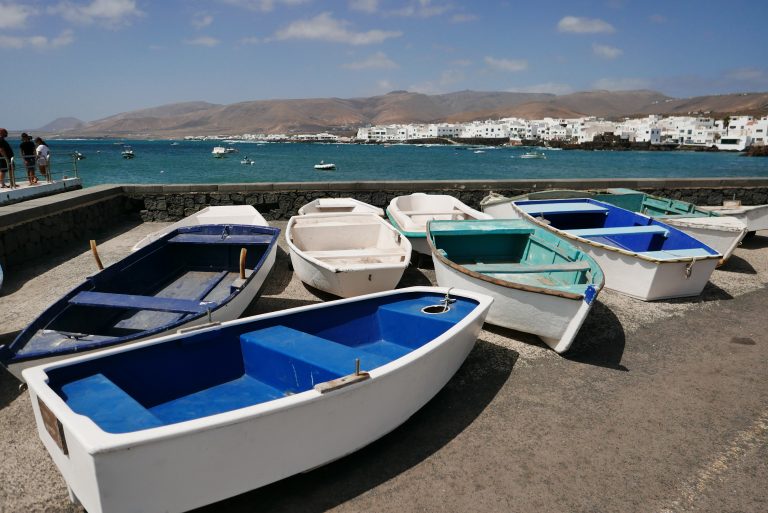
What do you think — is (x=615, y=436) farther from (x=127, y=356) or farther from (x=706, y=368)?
(x=127, y=356)

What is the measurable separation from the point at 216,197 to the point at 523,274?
8.75m

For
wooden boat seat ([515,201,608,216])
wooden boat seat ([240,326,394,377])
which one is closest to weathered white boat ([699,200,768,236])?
wooden boat seat ([515,201,608,216])

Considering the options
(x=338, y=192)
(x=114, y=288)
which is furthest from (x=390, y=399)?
(x=338, y=192)

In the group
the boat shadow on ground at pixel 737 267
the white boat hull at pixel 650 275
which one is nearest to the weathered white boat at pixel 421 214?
the white boat hull at pixel 650 275

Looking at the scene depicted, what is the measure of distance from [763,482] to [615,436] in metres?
1.01

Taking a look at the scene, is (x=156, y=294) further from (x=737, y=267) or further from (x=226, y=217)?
(x=737, y=267)

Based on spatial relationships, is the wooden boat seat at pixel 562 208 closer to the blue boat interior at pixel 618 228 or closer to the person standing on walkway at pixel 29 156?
the blue boat interior at pixel 618 228

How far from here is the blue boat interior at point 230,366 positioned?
10.1ft

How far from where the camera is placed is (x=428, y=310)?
14.9 feet

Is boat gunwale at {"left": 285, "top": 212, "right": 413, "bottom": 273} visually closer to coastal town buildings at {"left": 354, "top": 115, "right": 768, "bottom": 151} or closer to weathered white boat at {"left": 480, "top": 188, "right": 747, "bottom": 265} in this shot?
weathered white boat at {"left": 480, "top": 188, "right": 747, "bottom": 265}

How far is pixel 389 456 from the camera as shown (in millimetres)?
3580

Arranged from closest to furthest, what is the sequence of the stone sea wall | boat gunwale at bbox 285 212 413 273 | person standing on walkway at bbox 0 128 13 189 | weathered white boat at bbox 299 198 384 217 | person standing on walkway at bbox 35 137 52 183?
1. boat gunwale at bbox 285 212 413 273
2. the stone sea wall
3. weathered white boat at bbox 299 198 384 217
4. person standing on walkway at bbox 0 128 13 189
5. person standing on walkway at bbox 35 137 52 183

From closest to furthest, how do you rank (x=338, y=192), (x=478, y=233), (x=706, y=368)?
(x=706, y=368) → (x=478, y=233) → (x=338, y=192)

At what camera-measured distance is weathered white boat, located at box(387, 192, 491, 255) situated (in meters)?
8.08
